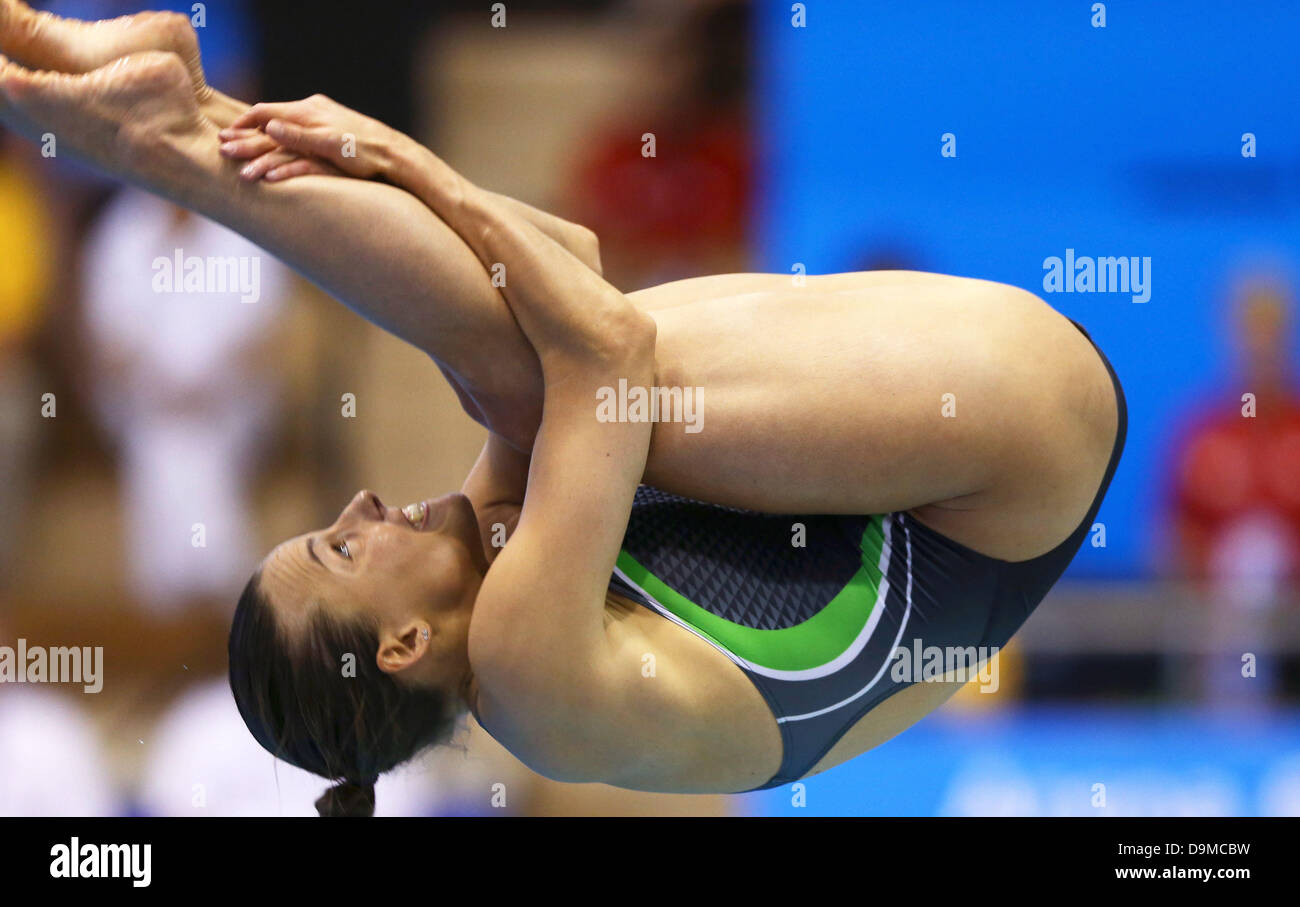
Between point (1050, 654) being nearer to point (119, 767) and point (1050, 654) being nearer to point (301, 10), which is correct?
point (119, 767)

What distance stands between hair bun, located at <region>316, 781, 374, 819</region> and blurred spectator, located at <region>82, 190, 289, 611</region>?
1.61 m

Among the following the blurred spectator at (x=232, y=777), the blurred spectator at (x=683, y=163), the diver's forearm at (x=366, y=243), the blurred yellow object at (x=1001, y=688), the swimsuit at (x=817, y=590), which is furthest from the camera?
the blurred spectator at (x=683, y=163)

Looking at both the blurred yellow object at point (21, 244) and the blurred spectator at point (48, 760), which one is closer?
the blurred spectator at point (48, 760)

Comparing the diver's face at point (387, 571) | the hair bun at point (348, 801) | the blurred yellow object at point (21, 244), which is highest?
the blurred yellow object at point (21, 244)

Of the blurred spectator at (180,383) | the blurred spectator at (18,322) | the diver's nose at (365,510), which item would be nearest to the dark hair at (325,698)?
the diver's nose at (365,510)

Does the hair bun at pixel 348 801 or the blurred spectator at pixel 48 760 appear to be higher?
the hair bun at pixel 348 801

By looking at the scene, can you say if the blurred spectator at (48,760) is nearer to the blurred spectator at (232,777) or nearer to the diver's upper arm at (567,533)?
the blurred spectator at (232,777)

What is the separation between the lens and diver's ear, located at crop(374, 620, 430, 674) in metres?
1.24

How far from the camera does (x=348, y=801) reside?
1.34 meters

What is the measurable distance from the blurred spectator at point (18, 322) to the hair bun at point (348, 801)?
6.42ft

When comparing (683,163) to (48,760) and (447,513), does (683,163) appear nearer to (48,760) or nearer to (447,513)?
(48,760)

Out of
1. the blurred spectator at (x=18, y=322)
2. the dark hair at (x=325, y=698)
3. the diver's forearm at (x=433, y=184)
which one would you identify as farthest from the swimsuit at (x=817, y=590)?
the blurred spectator at (x=18, y=322)

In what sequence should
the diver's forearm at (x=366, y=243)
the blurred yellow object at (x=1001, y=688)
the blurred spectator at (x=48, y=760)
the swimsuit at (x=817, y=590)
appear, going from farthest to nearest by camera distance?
the blurred yellow object at (x=1001, y=688), the blurred spectator at (x=48, y=760), the swimsuit at (x=817, y=590), the diver's forearm at (x=366, y=243)

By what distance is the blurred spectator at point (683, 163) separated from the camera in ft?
10.7
